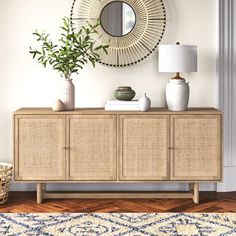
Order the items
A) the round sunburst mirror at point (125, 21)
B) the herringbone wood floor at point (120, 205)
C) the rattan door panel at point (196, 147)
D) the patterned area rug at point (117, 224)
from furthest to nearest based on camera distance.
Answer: the round sunburst mirror at point (125, 21), the rattan door panel at point (196, 147), the herringbone wood floor at point (120, 205), the patterned area rug at point (117, 224)

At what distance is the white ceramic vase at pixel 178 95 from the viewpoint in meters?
4.02

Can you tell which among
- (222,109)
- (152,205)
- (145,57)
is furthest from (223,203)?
(145,57)

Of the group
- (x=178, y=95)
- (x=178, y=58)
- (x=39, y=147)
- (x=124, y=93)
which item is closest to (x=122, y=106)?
(x=124, y=93)

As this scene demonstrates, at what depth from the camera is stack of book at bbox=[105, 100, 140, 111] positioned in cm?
402

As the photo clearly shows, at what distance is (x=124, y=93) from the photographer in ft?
13.4

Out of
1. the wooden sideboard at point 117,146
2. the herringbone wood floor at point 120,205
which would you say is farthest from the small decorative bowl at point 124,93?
the herringbone wood floor at point 120,205

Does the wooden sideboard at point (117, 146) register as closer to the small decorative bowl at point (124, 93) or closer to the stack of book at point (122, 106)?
the stack of book at point (122, 106)

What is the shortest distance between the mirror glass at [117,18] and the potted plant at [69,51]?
99 millimetres

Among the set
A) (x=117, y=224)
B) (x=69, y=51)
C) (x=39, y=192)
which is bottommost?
(x=117, y=224)

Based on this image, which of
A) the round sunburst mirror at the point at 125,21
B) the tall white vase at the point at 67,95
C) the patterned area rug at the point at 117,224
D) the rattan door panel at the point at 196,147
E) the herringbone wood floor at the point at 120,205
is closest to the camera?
the patterned area rug at the point at 117,224

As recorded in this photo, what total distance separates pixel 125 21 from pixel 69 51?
512mm

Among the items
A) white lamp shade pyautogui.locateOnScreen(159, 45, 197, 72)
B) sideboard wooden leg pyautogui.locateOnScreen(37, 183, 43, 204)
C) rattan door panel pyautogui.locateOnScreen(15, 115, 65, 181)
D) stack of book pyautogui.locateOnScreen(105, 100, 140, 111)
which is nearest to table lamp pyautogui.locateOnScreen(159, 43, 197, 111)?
white lamp shade pyautogui.locateOnScreen(159, 45, 197, 72)

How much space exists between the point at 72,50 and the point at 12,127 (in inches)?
29.3

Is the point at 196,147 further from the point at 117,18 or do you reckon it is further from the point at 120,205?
the point at 117,18
